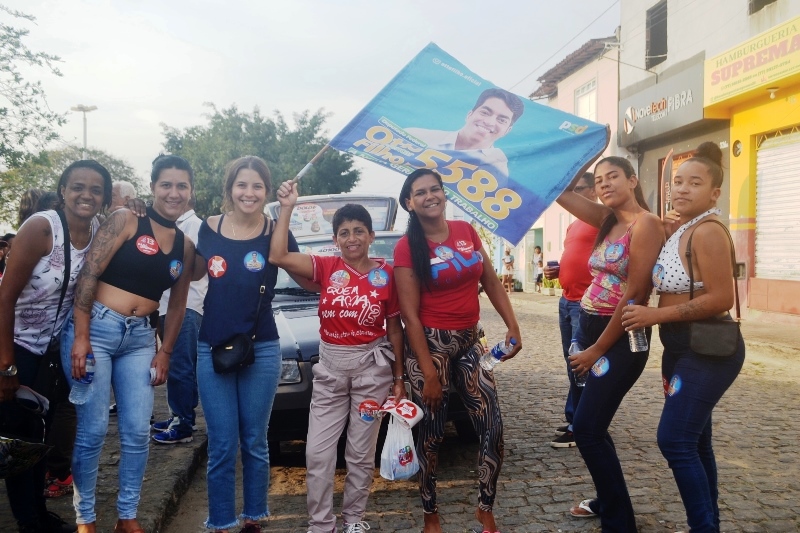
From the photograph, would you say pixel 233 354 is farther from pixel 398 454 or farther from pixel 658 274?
pixel 658 274

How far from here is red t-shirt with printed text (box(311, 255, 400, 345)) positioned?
→ 11.5 feet

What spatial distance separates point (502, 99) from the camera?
417 centimetres

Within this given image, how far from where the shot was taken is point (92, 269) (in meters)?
3.25

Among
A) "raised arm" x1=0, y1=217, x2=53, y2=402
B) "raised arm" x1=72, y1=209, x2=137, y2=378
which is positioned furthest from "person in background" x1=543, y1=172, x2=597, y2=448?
"raised arm" x1=0, y1=217, x2=53, y2=402

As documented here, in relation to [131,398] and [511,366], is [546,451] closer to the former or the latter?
[131,398]

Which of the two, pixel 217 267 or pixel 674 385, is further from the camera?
pixel 217 267

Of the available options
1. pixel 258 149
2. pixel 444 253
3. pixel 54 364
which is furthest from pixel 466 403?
pixel 258 149

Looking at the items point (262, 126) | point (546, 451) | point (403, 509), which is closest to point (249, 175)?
point (403, 509)

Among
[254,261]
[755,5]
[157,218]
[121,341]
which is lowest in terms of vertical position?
[121,341]

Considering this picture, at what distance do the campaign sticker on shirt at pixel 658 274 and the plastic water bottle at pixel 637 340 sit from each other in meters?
0.25

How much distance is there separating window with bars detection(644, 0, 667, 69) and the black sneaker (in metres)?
14.7

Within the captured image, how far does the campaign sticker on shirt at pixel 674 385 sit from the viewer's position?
10.1 ft

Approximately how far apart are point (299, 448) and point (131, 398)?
7.93 ft

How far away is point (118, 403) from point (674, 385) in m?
2.77
